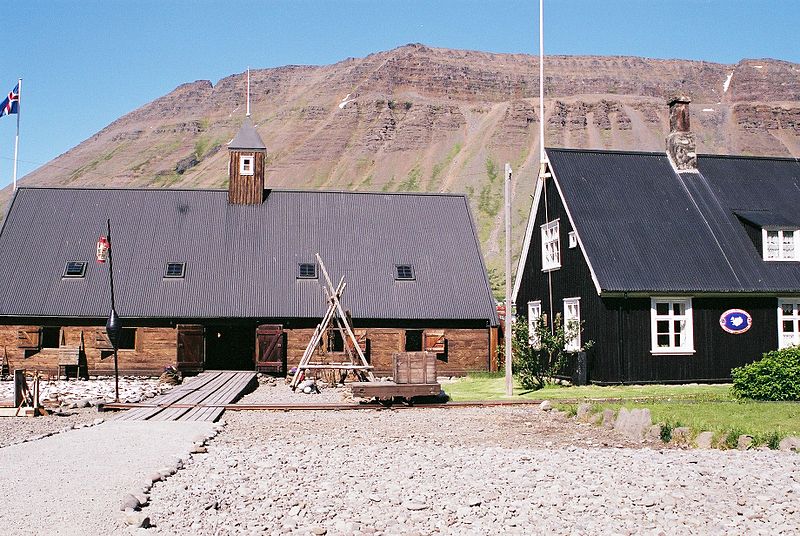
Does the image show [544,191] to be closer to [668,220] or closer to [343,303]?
[668,220]

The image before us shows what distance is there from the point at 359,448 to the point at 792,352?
10507mm

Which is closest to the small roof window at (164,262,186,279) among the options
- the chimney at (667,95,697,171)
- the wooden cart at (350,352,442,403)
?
the wooden cart at (350,352,442,403)

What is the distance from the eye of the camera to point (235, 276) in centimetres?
3178

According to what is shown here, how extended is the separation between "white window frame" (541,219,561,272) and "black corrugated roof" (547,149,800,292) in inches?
70.1

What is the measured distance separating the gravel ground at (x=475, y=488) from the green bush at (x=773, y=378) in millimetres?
5307

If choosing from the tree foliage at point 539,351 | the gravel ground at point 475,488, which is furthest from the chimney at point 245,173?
the gravel ground at point 475,488

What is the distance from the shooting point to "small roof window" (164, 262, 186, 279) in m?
31.7

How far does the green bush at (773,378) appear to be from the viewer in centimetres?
1886

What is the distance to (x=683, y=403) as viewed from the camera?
64.0ft

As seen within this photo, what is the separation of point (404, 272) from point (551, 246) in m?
5.83

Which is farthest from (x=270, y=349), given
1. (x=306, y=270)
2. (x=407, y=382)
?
(x=407, y=382)

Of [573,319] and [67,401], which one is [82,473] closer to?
[67,401]

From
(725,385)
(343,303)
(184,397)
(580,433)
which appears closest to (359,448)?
(580,433)

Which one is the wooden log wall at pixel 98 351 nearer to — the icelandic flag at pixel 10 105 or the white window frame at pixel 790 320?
the icelandic flag at pixel 10 105
